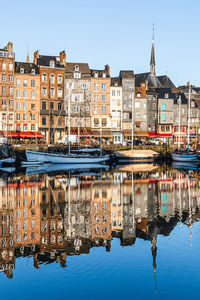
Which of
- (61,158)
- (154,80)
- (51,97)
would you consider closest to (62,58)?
(51,97)

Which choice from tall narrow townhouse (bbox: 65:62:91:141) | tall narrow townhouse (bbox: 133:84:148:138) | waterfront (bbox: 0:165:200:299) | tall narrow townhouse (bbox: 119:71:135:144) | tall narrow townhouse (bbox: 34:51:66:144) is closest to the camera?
waterfront (bbox: 0:165:200:299)

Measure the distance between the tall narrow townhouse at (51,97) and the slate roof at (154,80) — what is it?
971 inches

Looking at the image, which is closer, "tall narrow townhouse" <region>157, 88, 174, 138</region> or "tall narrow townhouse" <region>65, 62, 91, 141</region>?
"tall narrow townhouse" <region>65, 62, 91, 141</region>

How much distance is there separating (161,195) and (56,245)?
14.0m

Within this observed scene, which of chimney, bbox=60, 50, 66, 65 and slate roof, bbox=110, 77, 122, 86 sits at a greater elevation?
chimney, bbox=60, 50, 66, 65

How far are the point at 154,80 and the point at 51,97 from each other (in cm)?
2965

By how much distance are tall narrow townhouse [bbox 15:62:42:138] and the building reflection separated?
30.6 metres

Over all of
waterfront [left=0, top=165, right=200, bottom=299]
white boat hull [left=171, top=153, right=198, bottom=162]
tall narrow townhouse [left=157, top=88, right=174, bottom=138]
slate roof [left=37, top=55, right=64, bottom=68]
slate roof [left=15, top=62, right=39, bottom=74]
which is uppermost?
slate roof [left=37, top=55, right=64, bottom=68]

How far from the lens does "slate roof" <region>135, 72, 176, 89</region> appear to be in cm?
8394

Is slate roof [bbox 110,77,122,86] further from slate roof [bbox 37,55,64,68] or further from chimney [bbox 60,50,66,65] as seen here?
slate roof [bbox 37,55,64,68]

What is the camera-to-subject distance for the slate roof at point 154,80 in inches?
3305

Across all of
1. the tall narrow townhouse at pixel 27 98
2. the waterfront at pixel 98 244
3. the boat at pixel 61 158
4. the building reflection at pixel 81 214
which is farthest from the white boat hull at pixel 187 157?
the waterfront at pixel 98 244

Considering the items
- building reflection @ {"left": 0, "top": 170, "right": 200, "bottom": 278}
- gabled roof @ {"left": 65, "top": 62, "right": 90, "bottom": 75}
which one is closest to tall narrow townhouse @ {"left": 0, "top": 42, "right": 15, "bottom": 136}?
gabled roof @ {"left": 65, "top": 62, "right": 90, "bottom": 75}

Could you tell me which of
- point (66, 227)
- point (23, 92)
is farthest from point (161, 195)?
point (23, 92)
